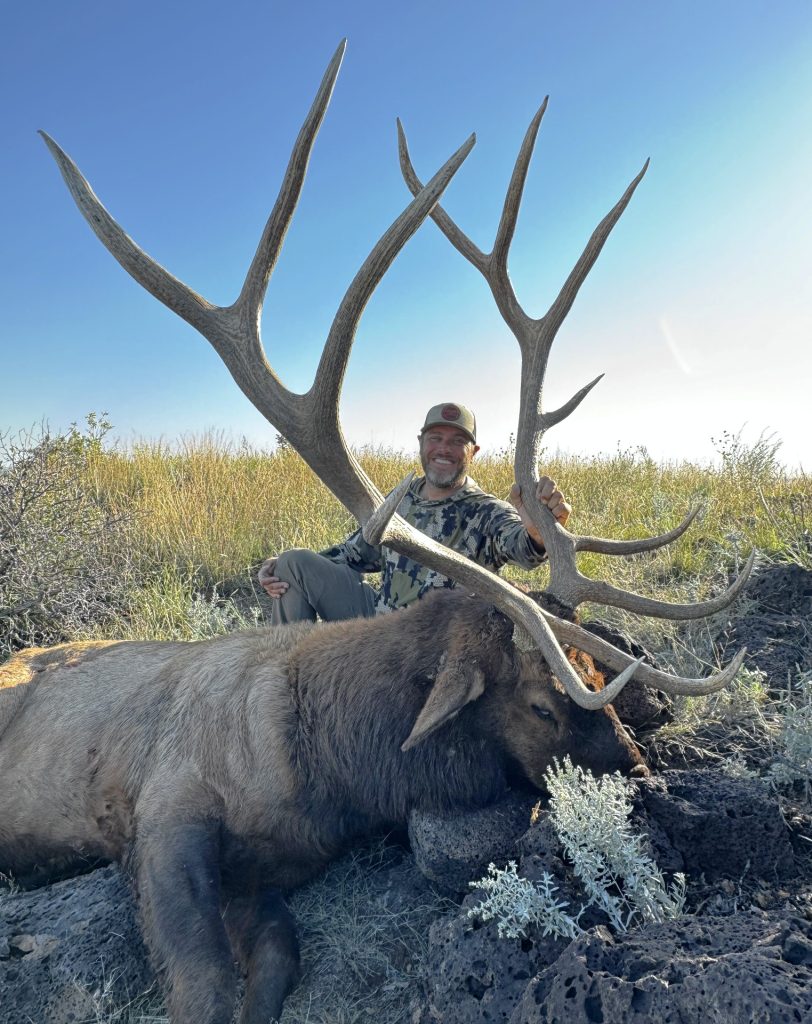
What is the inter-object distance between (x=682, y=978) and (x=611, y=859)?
0.64 metres

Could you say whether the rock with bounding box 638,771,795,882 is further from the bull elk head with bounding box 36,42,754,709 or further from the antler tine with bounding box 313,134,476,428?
the antler tine with bounding box 313,134,476,428

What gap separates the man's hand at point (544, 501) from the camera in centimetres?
362

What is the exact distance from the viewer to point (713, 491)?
7363mm

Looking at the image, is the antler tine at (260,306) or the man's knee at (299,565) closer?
the antler tine at (260,306)

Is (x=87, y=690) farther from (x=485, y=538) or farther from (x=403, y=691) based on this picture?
(x=485, y=538)

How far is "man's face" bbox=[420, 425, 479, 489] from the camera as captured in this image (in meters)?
4.86

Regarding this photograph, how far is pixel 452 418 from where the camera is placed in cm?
485

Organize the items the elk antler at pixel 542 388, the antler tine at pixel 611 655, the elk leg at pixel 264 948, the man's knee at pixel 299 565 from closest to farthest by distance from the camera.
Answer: the elk leg at pixel 264 948
the antler tine at pixel 611 655
the elk antler at pixel 542 388
the man's knee at pixel 299 565

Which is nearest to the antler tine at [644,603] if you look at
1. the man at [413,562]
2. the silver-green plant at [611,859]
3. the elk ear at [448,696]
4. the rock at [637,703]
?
the rock at [637,703]

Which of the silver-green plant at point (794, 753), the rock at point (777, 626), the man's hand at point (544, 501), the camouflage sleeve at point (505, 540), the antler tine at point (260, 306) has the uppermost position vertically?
the antler tine at point (260, 306)

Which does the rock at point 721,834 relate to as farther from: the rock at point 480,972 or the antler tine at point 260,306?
the antler tine at point 260,306

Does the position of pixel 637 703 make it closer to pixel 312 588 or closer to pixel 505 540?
pixel 505 540

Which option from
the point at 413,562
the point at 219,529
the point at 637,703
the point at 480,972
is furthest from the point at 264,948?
the point at 219,529

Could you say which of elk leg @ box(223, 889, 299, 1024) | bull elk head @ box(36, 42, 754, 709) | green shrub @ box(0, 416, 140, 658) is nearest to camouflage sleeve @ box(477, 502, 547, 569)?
bull elk head @ box(36, 42, 754, 709)
